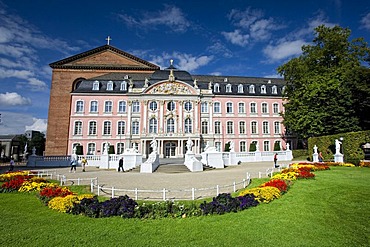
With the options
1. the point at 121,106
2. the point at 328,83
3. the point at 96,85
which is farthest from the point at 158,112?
the point at 328,83

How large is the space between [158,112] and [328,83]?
2428cm

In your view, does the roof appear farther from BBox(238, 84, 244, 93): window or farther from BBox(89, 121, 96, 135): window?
BBox(238, 84, 244, 93): window

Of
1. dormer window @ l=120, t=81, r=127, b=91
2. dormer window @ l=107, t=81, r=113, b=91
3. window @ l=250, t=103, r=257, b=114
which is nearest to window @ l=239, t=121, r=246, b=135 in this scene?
window @ l=250, t=103, r=257, b=114

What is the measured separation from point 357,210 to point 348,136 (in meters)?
17.9

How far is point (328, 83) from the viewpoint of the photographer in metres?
25.2

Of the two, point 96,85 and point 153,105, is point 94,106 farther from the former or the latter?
point 153,105

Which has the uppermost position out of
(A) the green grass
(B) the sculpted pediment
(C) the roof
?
(C) the roof

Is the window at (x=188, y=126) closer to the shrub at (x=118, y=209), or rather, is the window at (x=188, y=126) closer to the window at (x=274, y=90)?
the window at (x=274, y=90)

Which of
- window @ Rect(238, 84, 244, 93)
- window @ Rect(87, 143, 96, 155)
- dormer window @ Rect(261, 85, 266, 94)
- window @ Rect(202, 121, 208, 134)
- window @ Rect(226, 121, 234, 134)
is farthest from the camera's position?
dormer window @ Rect(261, 85, 266, 94)

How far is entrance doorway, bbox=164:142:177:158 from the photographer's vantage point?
116 ft

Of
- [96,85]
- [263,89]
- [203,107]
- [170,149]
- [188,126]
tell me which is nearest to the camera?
[170,149]

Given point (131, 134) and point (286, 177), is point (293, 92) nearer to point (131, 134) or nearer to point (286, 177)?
point (286, 177)

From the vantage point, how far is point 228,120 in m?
39.2

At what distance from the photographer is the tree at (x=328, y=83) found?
24.8 metres
